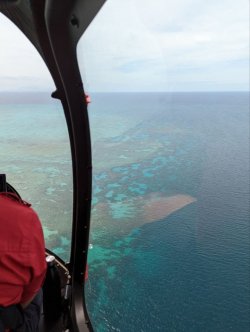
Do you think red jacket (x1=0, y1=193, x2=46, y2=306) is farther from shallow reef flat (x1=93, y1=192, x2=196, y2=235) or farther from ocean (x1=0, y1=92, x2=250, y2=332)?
shallow reef flat (x1=93, y1=192, x2=196, y2=235)

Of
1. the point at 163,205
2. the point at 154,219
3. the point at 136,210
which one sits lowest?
the point at 163,205

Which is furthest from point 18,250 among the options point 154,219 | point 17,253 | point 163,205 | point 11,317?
point 163,205

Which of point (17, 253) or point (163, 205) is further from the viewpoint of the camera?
point (163, 205)

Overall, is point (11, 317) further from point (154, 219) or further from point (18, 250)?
point (154, 219)

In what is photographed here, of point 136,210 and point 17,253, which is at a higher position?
point 17,253

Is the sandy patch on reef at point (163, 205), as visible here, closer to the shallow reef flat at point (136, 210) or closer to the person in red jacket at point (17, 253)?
the shallow reef flat at point (136, 210)

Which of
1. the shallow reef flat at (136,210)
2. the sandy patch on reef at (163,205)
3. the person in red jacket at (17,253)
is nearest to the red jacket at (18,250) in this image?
the person in red jacket at (17,253)
